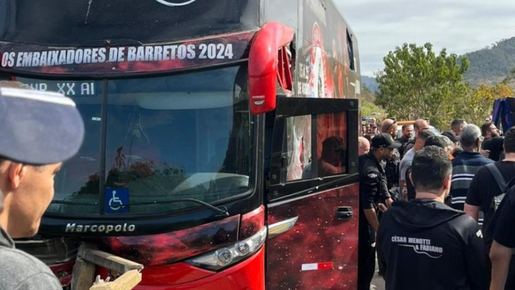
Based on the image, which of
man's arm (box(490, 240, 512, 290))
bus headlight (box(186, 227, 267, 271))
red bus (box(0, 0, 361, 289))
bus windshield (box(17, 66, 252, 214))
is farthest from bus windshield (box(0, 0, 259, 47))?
man's arm (box(490, 240, 512, 290))

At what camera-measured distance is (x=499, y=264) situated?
313cm

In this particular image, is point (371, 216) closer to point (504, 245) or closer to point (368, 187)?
point (368, 187)

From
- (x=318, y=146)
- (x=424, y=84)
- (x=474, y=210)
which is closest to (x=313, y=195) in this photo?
(x=318, y=146)

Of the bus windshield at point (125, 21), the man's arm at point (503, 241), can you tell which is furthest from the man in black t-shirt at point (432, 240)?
the bus windshield at point (125, 21)

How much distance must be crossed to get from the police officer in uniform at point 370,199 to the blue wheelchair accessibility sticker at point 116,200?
2.61m

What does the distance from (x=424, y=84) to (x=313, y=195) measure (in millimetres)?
36397

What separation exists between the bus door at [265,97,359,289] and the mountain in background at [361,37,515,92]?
126042mm

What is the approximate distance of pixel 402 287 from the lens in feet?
10.1

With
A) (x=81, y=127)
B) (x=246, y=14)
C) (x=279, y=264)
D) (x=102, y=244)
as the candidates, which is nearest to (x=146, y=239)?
(x=102, y=244)

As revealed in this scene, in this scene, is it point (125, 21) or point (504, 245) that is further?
point (125, 21)

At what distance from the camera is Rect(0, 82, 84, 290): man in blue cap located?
1312mm

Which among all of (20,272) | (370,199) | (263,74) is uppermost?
(263,74)

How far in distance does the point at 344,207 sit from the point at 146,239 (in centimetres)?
180

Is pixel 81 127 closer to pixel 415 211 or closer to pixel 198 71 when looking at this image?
pixel 415 211
